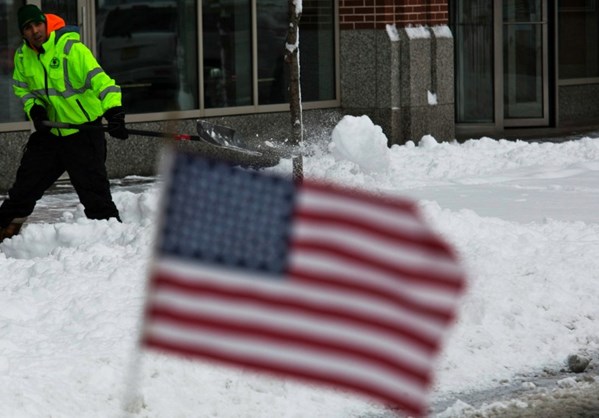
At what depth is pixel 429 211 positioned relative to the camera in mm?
10617

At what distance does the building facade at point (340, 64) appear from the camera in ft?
49.1

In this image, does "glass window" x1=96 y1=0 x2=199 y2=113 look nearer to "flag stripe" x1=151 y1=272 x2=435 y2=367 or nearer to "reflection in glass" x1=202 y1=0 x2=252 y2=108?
"reflection in glass" x1=202 y1=0 x2=252 y2=108

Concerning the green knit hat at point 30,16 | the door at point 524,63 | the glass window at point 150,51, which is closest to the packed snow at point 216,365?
the green knit hat at point 30,16

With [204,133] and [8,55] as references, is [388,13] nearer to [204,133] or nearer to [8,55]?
[8,55]

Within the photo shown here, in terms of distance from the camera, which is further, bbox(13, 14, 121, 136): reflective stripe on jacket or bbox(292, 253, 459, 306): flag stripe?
bbox(13, 14, 121, 136): reflective stripe on jacket

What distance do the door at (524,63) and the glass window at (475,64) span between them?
0.20 m

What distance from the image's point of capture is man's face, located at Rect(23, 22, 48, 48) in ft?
32.8

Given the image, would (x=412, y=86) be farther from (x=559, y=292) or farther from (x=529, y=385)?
(x=529, y=385)

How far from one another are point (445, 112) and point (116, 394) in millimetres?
11458

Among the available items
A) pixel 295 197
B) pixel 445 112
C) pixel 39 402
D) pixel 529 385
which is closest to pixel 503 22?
pixel 445 112

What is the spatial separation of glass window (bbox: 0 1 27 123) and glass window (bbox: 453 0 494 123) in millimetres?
7311

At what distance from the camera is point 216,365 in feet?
19.9

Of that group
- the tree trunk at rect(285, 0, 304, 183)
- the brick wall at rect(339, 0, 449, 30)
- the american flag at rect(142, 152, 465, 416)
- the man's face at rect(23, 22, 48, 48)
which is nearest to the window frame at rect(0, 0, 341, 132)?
the brick wall at rect(339, 0, 449, 30)

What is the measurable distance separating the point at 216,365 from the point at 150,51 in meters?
9.53
